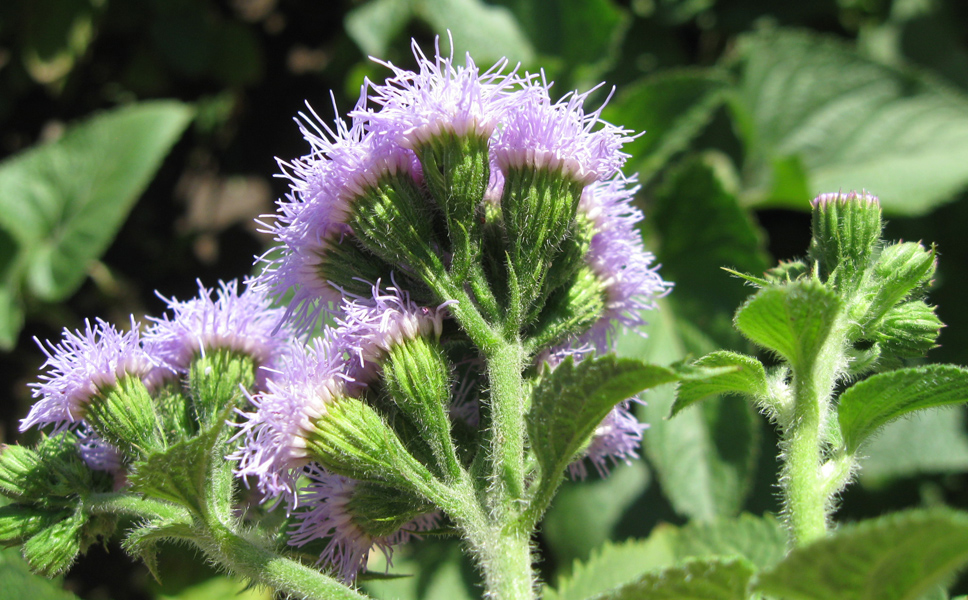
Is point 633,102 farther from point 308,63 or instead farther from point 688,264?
point 308,63

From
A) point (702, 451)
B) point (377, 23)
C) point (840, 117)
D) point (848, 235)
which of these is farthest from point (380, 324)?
point (840, 117)

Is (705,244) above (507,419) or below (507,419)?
above

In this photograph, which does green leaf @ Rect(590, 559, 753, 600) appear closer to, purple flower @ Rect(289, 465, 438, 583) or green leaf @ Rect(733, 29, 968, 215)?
purple flower @ Rect(289, 465, 438, 583)

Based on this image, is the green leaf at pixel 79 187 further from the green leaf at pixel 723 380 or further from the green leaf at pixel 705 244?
the green leaf at pixel 723 380

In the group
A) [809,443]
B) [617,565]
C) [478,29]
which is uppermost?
[478,29]

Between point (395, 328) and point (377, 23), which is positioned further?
point (377, 23)

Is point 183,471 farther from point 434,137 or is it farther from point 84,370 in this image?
point 434,137
